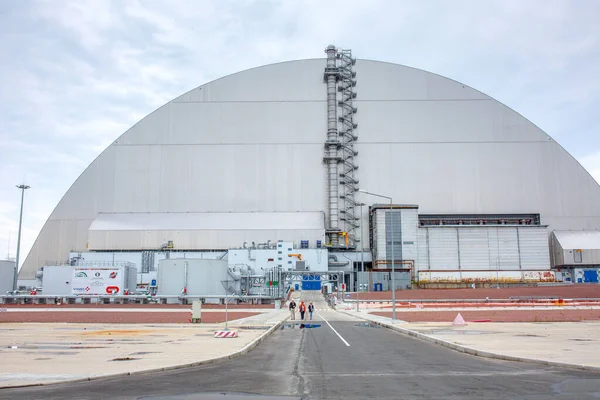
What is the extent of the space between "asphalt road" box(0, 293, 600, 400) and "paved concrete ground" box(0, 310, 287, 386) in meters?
1.07

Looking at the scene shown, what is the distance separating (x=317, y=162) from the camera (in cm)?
8856

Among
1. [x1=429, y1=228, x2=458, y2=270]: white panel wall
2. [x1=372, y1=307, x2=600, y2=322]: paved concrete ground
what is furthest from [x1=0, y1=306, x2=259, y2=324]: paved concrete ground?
[x1=429, y1=228, x2=458, y2=270]: white panel wall

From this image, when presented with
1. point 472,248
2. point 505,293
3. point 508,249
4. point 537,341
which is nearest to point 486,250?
point 472,248

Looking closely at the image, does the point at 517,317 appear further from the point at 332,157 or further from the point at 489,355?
the point at 332,157

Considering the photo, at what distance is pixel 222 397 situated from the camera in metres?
9.93

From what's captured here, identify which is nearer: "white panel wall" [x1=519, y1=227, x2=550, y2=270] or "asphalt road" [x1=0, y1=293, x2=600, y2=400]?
"asphalt road" [x1=0, y1=293, x2=600, y2=400]

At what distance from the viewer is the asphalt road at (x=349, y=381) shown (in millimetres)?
10102

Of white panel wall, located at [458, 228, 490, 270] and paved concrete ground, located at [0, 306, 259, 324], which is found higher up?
white panel wall, located at [458, 228, 490, 270]

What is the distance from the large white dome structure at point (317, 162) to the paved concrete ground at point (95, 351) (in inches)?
2415

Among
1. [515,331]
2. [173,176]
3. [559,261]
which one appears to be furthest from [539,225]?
[515,331]

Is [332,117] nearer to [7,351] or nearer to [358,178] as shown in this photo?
[358,178]

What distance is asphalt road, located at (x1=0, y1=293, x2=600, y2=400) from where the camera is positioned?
398 inches

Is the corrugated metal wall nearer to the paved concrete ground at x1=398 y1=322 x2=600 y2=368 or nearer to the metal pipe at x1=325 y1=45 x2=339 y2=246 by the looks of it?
the metal pipe at x1=325 y1=45 x2=339 y2=246

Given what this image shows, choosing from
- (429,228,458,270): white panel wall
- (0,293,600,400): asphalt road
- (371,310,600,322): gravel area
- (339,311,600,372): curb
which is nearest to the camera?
(0,293,600,400): asphalt road
